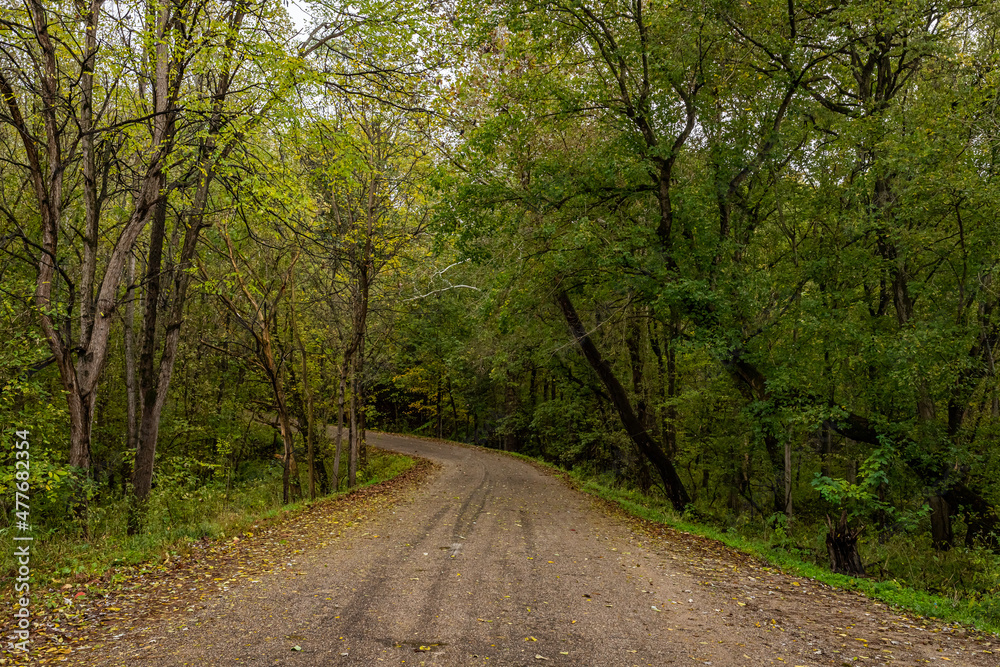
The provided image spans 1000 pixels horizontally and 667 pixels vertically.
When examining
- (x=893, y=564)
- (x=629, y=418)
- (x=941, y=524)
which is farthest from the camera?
(x=629, y=418)

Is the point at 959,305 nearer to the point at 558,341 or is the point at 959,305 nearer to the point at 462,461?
the point at 558,341

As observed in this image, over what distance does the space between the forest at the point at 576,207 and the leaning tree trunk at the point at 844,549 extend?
0.14ft

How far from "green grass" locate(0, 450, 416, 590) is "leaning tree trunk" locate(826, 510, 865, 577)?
8.73 m

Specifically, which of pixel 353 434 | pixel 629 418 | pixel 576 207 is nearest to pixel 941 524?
pixel 629 418

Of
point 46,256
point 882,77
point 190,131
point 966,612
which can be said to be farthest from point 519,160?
point 966,612

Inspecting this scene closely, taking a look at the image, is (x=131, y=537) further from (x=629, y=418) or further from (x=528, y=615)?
(x=629, y=418)

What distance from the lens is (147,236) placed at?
49.2ft

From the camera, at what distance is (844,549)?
788 centimetres

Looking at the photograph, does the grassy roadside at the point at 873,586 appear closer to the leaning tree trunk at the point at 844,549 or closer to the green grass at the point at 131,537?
the leaning tree trunk at the point at 844,549

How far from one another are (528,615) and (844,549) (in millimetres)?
5550

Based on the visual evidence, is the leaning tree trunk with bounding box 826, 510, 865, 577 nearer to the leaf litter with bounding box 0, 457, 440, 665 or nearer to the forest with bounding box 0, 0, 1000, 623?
the forest with bounding box 0, 0, 1000, 623

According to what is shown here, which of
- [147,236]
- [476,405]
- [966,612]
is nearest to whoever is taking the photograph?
[966,612]

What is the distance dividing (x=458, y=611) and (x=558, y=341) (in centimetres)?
1102

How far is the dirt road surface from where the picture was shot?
14.0 ft
